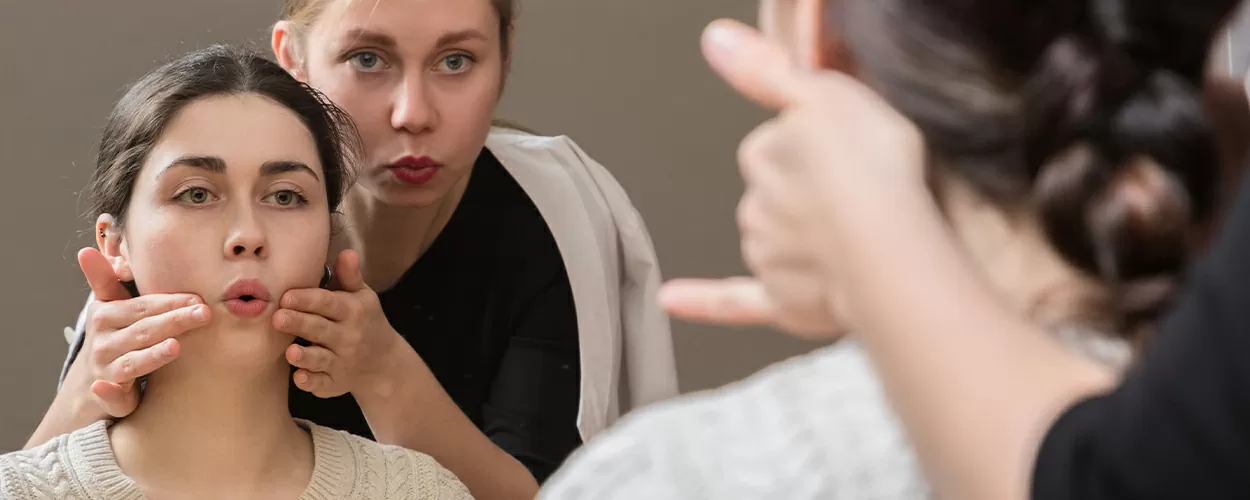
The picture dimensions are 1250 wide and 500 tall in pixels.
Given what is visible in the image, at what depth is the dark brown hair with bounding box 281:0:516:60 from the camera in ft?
3.80

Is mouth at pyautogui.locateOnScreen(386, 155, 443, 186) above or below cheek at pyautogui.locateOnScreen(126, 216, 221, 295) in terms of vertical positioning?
below

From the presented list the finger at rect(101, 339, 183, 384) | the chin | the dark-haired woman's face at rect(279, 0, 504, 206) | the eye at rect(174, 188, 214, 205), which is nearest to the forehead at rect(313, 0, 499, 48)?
the dark-haired woman's face at rect(279, 0, 504, 206)

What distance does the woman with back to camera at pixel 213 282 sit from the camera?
0.94 meters

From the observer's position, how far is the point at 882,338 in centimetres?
43

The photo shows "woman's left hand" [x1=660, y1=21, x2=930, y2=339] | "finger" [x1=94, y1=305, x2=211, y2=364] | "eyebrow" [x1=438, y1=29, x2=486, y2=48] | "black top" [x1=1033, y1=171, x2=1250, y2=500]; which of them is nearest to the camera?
"black top" [x1=1033, y1=171, x2=1250, y2=500]

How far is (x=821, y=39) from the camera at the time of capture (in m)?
0.54

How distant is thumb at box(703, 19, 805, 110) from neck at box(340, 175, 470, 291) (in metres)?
0.66

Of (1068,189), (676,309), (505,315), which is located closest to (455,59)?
(505,315)

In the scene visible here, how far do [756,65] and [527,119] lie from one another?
88cm

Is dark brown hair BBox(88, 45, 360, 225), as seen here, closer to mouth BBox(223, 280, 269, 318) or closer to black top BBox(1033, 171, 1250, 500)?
mouth BBox(223, 280, 269, 318)

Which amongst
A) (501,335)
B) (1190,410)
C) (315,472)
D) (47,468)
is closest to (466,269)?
(501,335)

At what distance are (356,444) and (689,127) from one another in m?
0.58

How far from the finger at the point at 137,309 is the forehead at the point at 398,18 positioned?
30 centimetres

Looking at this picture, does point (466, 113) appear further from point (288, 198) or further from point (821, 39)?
point (821, 39)
